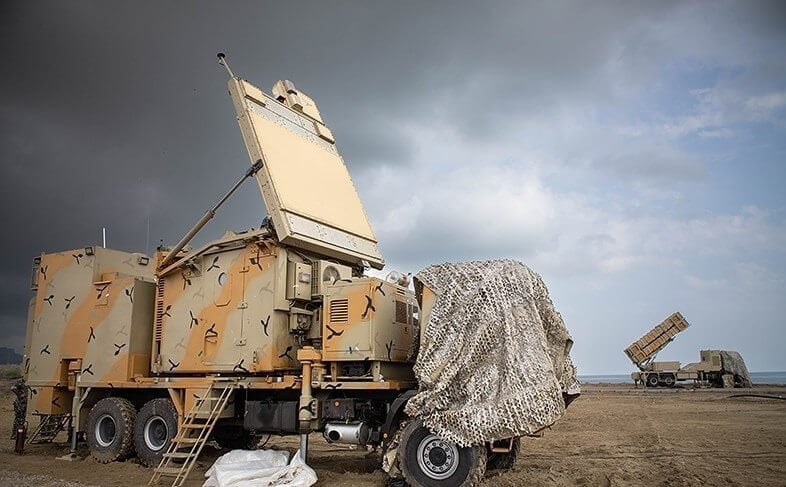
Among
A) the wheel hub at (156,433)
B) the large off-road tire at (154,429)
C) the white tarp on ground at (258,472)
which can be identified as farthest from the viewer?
the wheel hub at (156,433)

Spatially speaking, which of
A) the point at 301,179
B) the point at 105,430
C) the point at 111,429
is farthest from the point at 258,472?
the point at 301,179

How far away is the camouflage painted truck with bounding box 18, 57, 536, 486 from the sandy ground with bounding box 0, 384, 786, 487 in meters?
0.61

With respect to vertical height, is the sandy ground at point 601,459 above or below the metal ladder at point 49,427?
below

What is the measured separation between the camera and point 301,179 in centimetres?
1133

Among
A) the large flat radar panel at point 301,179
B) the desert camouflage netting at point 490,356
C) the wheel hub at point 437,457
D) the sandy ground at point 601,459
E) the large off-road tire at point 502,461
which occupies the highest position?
the large flat radar panel at point 301,179

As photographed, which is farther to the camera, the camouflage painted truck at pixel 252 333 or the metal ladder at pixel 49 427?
the metal ladder at pixel 49 427

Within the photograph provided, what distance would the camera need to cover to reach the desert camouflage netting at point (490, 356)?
779 cm

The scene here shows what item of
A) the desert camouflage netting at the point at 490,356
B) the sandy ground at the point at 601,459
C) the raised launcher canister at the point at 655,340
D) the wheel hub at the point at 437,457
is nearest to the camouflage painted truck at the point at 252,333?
the wheel hub at the point at 437,457

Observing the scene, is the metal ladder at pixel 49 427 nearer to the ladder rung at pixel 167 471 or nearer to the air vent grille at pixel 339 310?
the ladder rung at pixel 167 471

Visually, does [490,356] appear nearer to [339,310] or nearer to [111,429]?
[339,310]

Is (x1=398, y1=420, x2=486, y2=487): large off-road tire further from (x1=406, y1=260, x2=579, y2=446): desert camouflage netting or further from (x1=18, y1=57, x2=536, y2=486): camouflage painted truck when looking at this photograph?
(x1=406, y1=260, x2=579, y2=446): desert camouflage netting

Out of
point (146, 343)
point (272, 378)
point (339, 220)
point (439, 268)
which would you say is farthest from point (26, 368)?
point (439, 268)

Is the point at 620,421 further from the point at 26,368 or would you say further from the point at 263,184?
the point at 26,368

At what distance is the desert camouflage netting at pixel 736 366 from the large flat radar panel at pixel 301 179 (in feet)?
102
